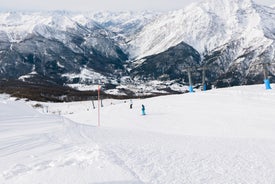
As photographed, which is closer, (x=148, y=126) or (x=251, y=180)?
(x=251, y=180)

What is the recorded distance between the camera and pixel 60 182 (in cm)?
856

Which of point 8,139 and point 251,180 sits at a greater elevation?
point 8,139

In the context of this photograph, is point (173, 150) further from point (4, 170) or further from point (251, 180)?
point (4, 170)

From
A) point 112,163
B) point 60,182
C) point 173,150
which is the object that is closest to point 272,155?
point 173,150

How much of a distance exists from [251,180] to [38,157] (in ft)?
23.2

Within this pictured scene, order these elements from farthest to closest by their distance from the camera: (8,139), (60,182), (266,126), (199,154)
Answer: (266,126)
(8,139)
(199,154)
(60,182)

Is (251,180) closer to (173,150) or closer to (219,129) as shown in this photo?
(173,150)

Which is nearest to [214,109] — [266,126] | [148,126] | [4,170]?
[148,126]

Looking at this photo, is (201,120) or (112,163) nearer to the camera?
(112,163)

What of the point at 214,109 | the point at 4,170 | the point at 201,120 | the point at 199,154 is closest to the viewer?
the point at 4,170

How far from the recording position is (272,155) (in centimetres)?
1329

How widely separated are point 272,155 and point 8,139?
11.7m

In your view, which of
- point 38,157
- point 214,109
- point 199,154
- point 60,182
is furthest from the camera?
point 214,109

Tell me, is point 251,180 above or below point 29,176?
below
